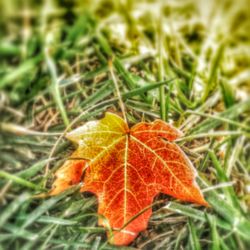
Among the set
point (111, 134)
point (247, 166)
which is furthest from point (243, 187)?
point (111, 134)

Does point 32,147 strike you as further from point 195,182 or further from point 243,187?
point 243,187

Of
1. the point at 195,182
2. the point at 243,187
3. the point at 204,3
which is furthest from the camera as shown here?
the point at 204,3

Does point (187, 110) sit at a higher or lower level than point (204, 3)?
lower
